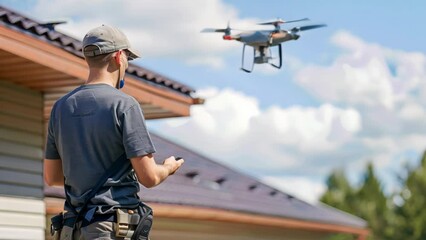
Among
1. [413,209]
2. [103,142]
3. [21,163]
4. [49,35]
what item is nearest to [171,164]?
[103,142]

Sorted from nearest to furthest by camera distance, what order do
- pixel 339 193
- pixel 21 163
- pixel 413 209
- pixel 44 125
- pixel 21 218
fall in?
pixel 21 218 < pixel 21 163 < pixel 44 125 < pixel 413 209 < pixel 339 193

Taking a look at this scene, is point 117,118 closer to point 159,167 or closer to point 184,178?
point 159,167

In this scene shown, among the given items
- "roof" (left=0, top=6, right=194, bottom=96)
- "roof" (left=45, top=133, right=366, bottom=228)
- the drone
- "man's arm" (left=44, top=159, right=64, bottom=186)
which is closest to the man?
"man's arm" (left=44, top=159, right=64, bottom=186)

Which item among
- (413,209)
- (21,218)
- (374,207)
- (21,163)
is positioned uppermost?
(21,163)

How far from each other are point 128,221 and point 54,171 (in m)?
0.56

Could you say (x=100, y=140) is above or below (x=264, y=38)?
below

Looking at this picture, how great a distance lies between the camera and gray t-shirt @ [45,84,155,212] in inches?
185

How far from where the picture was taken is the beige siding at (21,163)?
35.7 ft

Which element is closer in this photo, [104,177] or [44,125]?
[104,177]

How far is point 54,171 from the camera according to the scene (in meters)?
5.07

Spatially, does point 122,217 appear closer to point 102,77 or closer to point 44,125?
point 102,77

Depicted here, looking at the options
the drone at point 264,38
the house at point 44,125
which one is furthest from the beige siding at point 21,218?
the drone at point 264,38

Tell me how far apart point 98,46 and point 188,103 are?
7961 millimetres

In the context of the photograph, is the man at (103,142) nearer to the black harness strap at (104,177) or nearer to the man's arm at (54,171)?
the black harness strap at (104,177)
